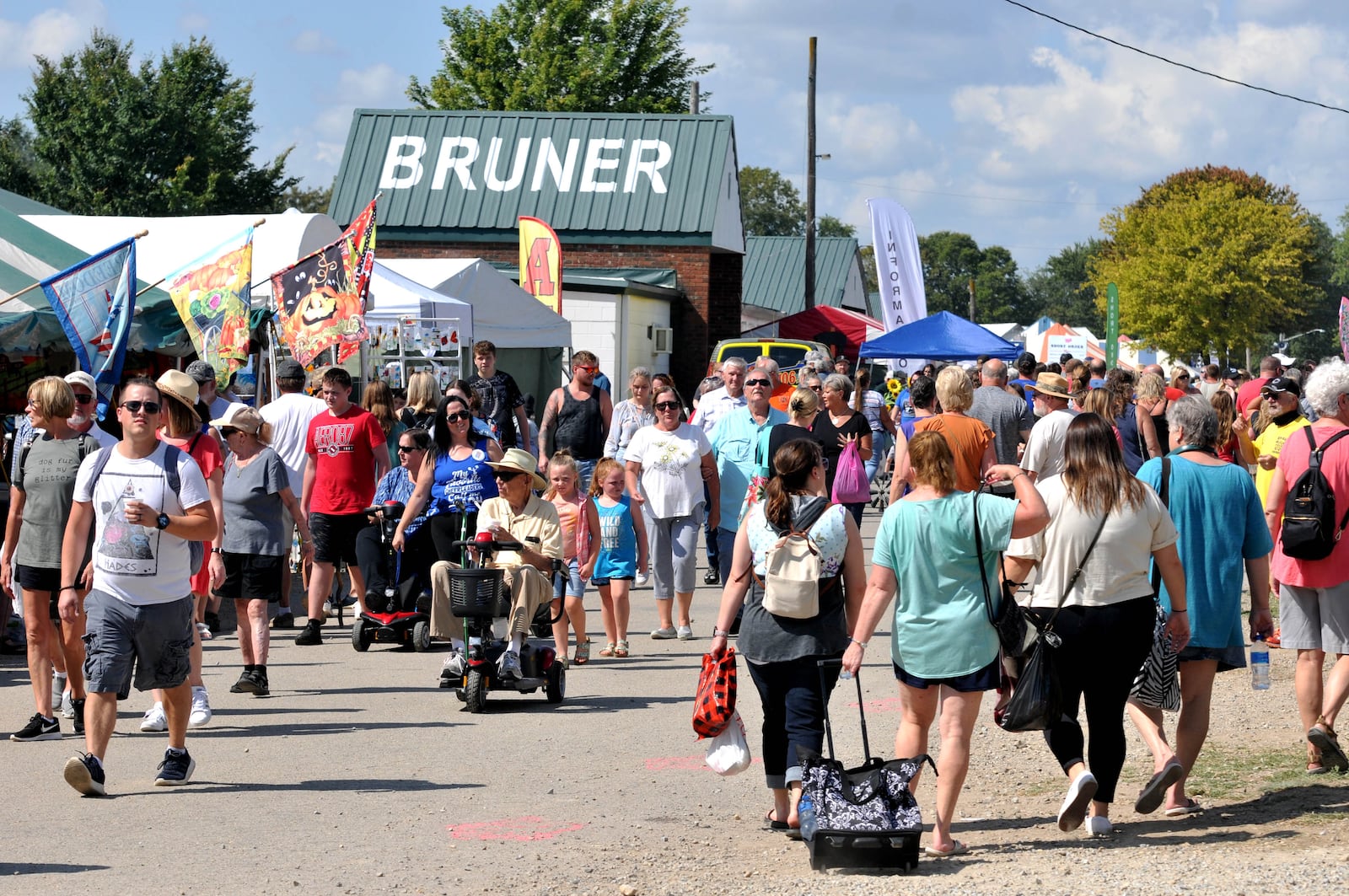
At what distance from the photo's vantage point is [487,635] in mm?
9055

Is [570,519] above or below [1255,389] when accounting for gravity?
below

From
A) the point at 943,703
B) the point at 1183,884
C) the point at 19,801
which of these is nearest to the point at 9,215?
the point at 19,801

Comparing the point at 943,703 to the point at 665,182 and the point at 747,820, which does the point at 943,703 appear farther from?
the point at 665,182

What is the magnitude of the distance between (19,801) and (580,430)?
23.9 feet

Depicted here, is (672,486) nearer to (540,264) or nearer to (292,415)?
(292,415)

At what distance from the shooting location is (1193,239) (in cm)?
6019

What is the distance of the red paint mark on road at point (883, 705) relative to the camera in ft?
29.9

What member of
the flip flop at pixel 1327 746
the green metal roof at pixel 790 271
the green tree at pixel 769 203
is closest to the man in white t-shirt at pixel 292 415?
the flip flop at pixel 1327 746

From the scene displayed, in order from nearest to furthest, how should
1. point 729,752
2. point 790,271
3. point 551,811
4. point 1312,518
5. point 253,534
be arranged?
point 729,752 → point 551,811 → point 1312,518 → point 253,534 → point 790,271

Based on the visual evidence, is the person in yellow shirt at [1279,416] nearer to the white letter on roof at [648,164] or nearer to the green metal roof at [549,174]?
the green metal roof at [549,174]

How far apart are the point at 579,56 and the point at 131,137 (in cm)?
1643

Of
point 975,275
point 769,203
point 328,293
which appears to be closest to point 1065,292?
point 975,275

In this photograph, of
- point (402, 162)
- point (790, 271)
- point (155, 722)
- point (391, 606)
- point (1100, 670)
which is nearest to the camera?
point (1100, 670)

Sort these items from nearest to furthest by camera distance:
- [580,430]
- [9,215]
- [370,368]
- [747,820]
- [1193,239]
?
[747,820]
[580,430]
[9,215]
[370,368]
[1193,239]
